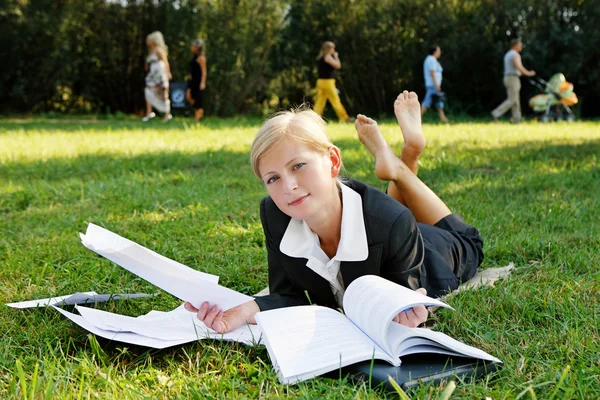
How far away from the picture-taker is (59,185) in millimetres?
5289

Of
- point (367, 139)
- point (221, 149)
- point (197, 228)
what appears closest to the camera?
point (367, 139)

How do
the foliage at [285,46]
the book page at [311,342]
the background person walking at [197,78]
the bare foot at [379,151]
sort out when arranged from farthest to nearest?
1. the foliage at [285,46]
2. the background person walking at [197,78]
3. the bare foot at [379,151]
4. the book page at [311,342]

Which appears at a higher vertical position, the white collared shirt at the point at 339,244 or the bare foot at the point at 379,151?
the bare foot at the point at 379,151

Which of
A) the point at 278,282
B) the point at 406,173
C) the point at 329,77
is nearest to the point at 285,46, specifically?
the point at 329,77

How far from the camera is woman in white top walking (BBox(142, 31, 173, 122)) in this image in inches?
515

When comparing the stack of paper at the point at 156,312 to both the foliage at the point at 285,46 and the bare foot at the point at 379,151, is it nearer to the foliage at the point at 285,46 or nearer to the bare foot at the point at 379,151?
the bare foot at the point at 379,151

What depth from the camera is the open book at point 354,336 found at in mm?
1852

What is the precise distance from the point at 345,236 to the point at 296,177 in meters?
0.28

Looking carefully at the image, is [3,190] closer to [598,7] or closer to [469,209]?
[469,209]

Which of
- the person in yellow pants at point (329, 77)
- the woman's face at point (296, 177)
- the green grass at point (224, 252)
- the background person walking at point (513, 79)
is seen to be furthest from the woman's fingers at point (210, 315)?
the background person walking at point (513, 79)

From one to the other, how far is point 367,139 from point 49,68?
45.8 ft

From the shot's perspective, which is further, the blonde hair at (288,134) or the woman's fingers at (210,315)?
the woman's fingers at (210,315)

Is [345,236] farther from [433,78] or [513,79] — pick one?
[513,79]


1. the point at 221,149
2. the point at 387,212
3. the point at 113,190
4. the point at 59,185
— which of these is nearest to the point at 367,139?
the point at 387,212
